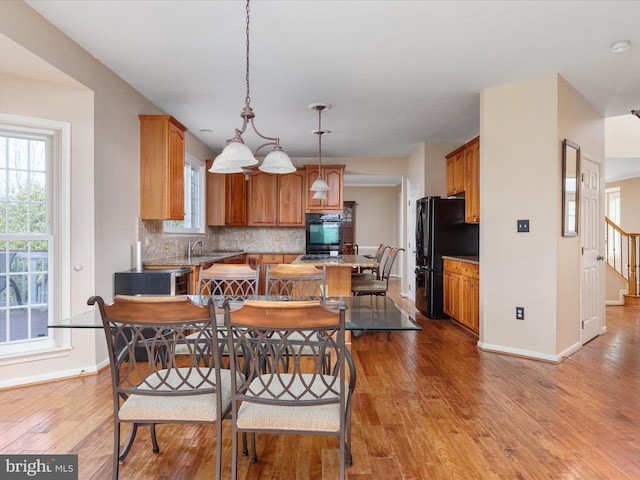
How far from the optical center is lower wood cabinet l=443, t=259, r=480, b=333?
4.31 metres

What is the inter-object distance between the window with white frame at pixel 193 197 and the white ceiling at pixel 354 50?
1.23m

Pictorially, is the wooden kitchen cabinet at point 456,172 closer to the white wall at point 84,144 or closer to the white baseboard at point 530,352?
the white baseboard at point 530,352

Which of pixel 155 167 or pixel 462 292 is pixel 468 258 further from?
pixel 155 167

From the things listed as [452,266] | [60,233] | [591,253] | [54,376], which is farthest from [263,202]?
[591,253]

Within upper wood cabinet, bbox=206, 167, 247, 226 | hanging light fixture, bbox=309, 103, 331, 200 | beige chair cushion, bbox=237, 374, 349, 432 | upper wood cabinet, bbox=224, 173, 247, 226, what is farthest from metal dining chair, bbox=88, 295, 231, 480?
upper wood cabinet, bbox=224, 173, 247, 226

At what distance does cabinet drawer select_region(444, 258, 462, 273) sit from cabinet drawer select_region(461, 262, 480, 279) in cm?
12

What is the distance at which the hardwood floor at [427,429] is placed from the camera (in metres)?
1.92

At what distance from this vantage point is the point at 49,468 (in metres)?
1.94

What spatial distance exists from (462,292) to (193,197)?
413cm

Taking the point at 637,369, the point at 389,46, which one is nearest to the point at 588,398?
the point at 637,369

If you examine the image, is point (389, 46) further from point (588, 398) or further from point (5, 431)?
point (5, 431)

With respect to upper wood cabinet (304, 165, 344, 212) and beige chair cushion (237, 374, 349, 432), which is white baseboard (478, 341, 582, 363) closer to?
beige chair cushion (237, 374, 349, 432)

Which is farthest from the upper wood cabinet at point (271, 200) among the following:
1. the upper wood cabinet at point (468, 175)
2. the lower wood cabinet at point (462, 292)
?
the lower wood cabinet at point (462, 292)

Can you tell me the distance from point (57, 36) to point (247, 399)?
2875 millimetres
